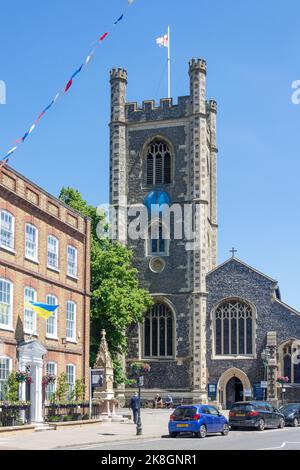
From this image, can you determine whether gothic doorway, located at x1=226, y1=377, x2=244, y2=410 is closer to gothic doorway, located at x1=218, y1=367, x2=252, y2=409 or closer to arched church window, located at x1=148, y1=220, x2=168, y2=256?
gothic doorway, located at x1=218, y1=367, x2=252, y2=409

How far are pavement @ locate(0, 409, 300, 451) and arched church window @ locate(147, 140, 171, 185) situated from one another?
28.6 m

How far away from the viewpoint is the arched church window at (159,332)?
60250 millimetres

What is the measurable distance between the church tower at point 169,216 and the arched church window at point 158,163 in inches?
2.9

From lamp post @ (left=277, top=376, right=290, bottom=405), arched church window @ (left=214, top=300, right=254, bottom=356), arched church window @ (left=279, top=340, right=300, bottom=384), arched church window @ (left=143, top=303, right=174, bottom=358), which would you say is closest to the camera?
lamp post @ (left=277, top=376, right=290, bottom=405)

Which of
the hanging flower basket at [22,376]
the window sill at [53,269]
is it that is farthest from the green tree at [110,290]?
the hanging flower basket at [22,376]

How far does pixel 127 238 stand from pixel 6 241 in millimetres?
28312

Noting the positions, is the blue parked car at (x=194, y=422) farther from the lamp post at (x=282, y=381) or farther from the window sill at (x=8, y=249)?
the lamp post at (x=282, y=381)

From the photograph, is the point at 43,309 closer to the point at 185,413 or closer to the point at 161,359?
the point at 185,413

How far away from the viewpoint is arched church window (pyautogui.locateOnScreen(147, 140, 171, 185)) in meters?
63.0

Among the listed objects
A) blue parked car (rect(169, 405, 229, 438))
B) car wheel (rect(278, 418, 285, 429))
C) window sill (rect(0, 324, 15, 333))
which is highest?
window sill (rect(0, 324, 15, 333))

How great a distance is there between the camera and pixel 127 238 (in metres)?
62.8

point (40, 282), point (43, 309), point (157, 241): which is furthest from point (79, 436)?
point (157, 241)

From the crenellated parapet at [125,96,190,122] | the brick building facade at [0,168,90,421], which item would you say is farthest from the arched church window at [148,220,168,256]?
the brick building facade at [0,168,90,421]

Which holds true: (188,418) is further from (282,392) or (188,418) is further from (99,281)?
(282,392)
